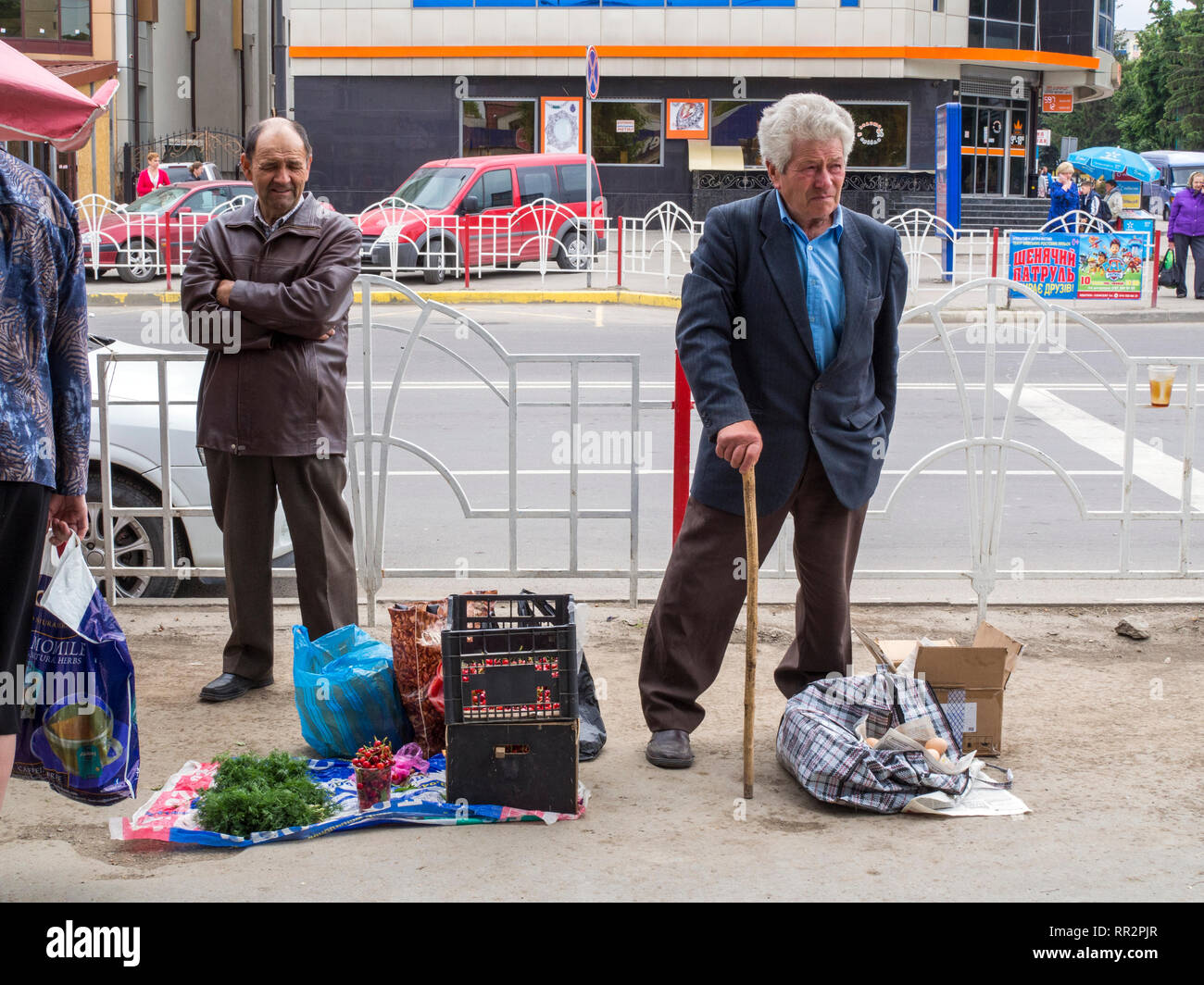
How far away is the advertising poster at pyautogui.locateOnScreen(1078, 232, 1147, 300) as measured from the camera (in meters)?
19.4

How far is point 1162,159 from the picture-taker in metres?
Answer: 42.9

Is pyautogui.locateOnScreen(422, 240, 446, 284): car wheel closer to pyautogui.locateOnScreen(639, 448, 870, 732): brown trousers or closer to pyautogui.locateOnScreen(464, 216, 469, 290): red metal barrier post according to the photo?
pyautogui.locateOnScreen(464, 216, 469, 290): red metal barrier post

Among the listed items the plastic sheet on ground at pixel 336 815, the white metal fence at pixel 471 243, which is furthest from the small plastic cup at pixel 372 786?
the white metal fence at pixel 471 243

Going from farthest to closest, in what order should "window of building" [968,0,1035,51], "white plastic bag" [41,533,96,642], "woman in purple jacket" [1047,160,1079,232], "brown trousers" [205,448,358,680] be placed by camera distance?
1. "window of building" [968,0,1035,51]
2. "woman in purple jacket" [1047,160,1079,232]
3. "brown trousers" [205,448,358,680]
4. "white plastic bag" [41,533,96,642]

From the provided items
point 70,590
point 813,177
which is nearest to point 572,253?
point 813,177

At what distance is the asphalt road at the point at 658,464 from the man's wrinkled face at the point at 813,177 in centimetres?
194

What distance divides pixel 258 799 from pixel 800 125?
2565mm

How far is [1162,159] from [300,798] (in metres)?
44.3

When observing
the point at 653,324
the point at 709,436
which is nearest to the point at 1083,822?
the point at 709,436

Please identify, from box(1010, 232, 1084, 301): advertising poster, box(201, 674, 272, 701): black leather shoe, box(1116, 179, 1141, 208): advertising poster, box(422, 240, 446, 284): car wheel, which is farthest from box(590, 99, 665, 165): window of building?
box(201, 674, 272, 701): black leather shoe

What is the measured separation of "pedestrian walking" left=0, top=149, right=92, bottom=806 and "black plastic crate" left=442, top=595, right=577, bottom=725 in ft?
3.85

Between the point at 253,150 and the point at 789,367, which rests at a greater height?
the point at 253,150

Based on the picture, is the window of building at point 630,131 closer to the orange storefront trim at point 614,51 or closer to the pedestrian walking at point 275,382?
the orange storefront trim at point 614,51

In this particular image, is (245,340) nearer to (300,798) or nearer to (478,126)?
(300,798)
